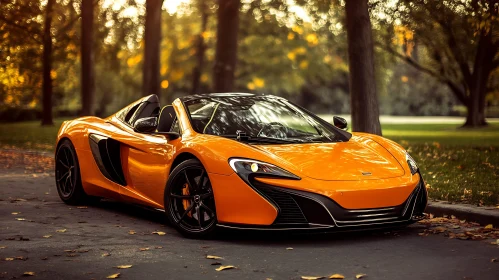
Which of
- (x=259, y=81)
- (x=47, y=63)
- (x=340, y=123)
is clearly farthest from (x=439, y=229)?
(x=259, y=81)

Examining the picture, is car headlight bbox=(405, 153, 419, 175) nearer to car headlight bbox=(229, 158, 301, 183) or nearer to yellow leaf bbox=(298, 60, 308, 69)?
car headlight bbox=(229, 158, 301, 183)

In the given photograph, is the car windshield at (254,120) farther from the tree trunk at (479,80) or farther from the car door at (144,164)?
the tree trunk at (479,80)

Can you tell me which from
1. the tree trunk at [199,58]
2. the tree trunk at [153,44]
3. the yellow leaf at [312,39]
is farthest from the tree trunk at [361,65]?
the yellow leaf at [312,39]

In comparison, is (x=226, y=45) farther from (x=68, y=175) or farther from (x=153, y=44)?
(x=68, y=175)

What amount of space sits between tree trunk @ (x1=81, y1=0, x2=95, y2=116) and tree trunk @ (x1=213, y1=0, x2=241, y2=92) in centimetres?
723

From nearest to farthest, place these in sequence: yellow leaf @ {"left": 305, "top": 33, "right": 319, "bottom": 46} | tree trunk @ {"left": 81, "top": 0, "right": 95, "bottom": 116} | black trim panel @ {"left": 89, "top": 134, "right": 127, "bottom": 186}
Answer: black trim panel @ {"left": 89, "top": 134, "right": 127, "bottom": 186} < tree trunk @ {"left": 81, "top": 0, "right": 95, "bottom": 116} < yellow leaf @ {"left": 305, "top": 33, "right": 319, "bottom": 46}

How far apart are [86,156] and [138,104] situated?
822mm

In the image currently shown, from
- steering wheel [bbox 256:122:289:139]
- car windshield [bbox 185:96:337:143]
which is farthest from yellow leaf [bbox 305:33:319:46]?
steering wheel [bbox 256:122:289:139]

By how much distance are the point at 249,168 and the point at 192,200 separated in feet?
2.51

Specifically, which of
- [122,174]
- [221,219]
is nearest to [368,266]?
[221,219]

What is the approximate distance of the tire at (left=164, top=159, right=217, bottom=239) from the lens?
740 centimetres

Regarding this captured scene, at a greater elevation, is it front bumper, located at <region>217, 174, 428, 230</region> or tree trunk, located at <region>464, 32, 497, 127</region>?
tree trunk, located at <region>464, 32, 497, 127</region>

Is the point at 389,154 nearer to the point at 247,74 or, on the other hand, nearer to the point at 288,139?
the point at 288,139

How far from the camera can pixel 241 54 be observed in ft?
173
